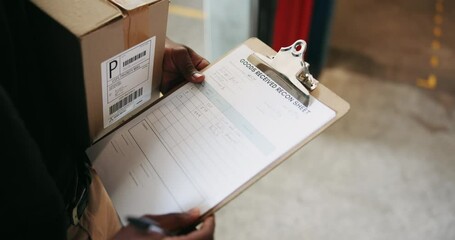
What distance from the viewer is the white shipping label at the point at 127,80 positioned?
2.14 ft

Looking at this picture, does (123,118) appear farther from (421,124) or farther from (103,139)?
(421,124)

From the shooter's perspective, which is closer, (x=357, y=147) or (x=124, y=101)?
(x=124, y=101)

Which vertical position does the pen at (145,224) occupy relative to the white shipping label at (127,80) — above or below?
below

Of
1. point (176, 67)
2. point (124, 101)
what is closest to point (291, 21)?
point (176, 67)

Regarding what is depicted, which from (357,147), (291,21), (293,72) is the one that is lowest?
(357,147)

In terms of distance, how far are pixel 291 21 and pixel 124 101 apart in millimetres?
1074

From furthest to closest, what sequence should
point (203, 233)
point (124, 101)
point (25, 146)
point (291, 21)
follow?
1. point (291, 21)
2. point (124, 101)
3. point (203, 233)
4. point (25, 146)

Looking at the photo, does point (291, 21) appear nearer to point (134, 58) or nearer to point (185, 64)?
point (185, 64)

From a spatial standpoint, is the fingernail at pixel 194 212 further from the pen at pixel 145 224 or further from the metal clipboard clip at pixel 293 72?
the metal clipboard clip at pixel 293 72

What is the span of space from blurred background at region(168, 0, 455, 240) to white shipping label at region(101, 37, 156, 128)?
0.84 metres

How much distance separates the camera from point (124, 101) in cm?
73

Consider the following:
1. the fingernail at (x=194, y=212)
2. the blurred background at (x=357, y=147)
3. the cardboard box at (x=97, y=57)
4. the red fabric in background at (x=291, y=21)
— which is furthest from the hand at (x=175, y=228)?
the red fabric in background at (x=291, y=21)

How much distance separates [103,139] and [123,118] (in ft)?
0.17

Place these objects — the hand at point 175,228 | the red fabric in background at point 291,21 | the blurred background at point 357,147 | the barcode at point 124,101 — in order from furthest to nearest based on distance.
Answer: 1. the red fabric in background at point 291,21
2. the blurred background at point 357,147
3. the barcode at point 124,101
4. the hand at point 175,228
